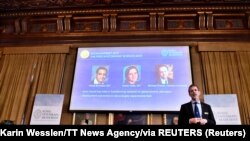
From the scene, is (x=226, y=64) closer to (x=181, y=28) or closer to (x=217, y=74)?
(x=217, y=74)

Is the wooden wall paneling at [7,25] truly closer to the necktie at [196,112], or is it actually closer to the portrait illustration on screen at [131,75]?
the portrait illustration on screen at [131,75]

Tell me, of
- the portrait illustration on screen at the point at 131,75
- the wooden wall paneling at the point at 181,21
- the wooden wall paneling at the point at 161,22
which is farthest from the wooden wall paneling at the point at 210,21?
the portrait illustration on screen at the point at 131,75

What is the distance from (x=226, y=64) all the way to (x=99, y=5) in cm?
340

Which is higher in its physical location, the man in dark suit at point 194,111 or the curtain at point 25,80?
the curtain at point 25,80

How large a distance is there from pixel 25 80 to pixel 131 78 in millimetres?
2534

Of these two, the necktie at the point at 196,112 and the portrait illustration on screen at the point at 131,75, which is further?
the portrait illustration on screen at the point at 131,75

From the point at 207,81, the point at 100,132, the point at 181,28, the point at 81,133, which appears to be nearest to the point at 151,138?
the point at 100,132

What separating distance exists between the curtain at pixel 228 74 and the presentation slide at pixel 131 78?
1.60 feet

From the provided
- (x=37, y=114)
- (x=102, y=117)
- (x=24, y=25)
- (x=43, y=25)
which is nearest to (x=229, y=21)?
(x=102, y=117)

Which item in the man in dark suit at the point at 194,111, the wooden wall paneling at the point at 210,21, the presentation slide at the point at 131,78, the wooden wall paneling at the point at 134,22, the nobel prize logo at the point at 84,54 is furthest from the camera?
the wooden wall paneling at the point at 134,22

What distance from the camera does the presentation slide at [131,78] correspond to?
6.57 metres

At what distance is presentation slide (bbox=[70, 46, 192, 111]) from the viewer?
657cm

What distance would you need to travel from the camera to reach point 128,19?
25.5 feet

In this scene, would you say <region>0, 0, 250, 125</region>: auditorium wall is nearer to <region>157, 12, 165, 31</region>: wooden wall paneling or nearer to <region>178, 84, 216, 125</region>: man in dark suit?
<region>157, 12, 165, 31</region>: wooden wall paneling
